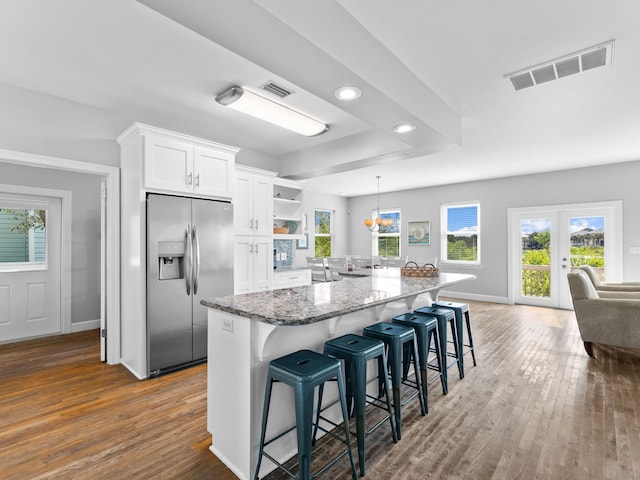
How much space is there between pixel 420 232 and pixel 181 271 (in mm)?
6053

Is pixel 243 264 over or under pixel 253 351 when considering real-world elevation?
over

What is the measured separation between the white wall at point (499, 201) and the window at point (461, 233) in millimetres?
154

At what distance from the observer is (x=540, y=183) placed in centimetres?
619

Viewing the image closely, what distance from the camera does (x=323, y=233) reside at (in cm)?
870

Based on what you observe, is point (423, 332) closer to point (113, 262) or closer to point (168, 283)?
point (168, 283)

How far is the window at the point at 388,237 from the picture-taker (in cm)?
847

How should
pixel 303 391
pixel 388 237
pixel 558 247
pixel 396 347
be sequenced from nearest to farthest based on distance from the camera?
1. pixel 303 391
2. pixel 396 347
3. pixel 558 247
4. pixel 388 237

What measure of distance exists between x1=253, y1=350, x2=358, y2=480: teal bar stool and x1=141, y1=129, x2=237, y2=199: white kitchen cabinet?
7.24 feet

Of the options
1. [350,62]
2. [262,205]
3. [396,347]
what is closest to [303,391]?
[396,347]

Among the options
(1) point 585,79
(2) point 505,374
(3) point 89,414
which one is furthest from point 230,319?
(1) point 585,79

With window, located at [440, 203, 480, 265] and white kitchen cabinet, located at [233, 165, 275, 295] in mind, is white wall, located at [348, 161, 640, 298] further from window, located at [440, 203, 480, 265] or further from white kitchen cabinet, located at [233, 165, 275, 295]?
white kitchen cabinet, located at [233, 165, 275, 295]

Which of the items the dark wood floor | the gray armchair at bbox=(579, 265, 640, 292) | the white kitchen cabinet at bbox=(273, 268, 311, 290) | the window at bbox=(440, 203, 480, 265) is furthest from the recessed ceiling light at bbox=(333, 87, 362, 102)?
the window at bbox=(440, 203, 480, 265)

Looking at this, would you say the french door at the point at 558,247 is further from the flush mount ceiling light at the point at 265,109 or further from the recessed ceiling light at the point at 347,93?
the recessed ceiling light at the point at 347,93

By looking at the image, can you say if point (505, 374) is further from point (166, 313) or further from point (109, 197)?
point (109, 197)
